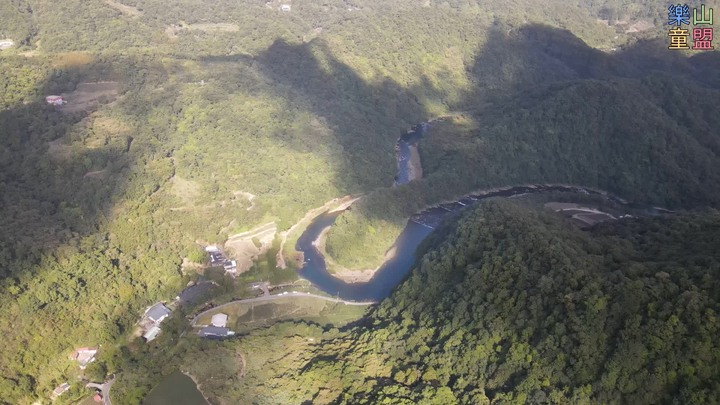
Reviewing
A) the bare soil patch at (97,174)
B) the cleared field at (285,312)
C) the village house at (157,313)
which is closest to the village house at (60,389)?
the village house at (157,313)

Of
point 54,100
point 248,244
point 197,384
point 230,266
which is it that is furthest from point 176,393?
point 54,100

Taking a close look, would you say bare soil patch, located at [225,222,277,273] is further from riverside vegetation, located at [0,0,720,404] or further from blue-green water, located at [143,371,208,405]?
blue-green water, located at [143,371,208,405]

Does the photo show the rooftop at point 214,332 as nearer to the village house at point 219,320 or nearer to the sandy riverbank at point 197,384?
the village house at point 219,320

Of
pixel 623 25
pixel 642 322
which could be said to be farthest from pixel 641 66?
pixel 642 322

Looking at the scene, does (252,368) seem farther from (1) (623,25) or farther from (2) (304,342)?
(1) (623,25)

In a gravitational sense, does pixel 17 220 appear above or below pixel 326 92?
below

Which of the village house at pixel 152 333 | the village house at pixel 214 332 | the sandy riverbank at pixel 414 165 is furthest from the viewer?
the sandy riverbank at pixel 414 165
